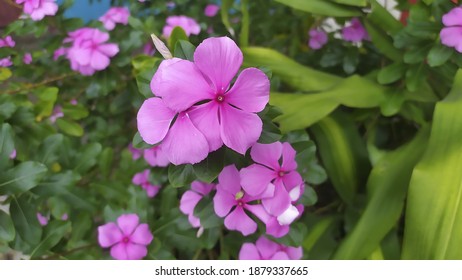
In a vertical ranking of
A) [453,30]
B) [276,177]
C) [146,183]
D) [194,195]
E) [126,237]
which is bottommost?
[146,183]

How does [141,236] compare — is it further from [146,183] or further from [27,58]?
[27,58]

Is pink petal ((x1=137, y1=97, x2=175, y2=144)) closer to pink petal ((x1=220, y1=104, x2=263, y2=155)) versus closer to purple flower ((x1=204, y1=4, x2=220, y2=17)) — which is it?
pink petal ((x1=220, y1=104, x2=263, y2=155))

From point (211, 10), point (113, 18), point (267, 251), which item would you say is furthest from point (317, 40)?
point (267, 251)

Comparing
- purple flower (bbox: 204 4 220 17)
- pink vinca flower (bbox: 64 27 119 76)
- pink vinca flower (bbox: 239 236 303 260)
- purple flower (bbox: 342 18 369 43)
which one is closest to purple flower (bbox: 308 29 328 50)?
purple flower (bbox: 342 18 369 43)

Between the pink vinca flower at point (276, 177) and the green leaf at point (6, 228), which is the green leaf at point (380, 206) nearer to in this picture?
the pink vinca flower at point (276, 177)

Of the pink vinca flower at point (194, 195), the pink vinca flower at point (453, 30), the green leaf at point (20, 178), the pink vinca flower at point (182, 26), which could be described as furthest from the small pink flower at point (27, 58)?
the pink vinca flower at point (453, 30)

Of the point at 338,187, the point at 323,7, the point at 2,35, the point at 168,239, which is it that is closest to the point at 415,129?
the point at 338,187

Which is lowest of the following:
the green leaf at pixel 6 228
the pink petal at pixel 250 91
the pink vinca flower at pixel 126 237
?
the pink vinca flower at pixel 126 237

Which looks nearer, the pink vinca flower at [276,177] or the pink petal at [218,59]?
the pink petal at [218,59]
